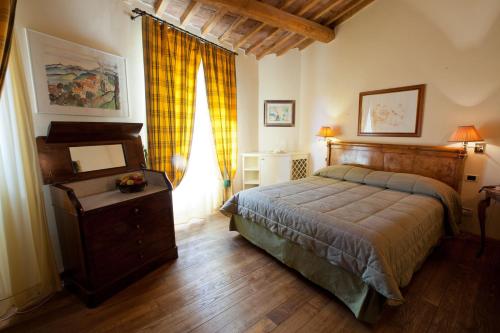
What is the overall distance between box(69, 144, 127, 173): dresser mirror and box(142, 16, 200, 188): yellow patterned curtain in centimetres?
43

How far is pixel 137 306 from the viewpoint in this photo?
1782 millimetres

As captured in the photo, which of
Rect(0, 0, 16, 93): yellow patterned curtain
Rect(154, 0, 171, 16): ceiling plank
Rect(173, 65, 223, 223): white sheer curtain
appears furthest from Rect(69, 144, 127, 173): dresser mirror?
Rect(154, 0, 171, 16): ceiling plank

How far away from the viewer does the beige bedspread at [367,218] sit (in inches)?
61.5

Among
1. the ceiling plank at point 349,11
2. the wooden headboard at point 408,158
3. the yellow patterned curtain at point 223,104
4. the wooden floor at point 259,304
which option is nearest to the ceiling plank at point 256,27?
the yellow patterned curtain at point 223,104

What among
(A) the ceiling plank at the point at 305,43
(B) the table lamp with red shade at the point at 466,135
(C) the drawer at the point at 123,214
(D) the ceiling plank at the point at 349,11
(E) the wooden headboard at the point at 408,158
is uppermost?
(D) the ceiling plank at the point at 349,11

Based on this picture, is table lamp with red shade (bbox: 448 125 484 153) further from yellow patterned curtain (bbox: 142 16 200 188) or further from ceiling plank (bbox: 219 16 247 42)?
yellow patterned curtain (bbox: 142 16 200 188)

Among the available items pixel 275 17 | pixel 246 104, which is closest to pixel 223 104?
pixel 246 104

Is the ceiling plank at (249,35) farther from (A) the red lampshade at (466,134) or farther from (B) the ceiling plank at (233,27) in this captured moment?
(A) the red lampshade at (466,134)

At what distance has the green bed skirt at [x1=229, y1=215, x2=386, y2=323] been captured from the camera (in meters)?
1.56

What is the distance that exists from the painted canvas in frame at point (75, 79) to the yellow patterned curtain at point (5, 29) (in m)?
0.39

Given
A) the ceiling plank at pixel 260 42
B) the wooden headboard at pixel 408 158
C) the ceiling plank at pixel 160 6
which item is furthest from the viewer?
the ceiling plank at pixel 260 42

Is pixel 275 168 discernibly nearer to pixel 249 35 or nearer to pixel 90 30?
pixel 249 35

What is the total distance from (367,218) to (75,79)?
289 centimetres

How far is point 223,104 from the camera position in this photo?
363 cm
